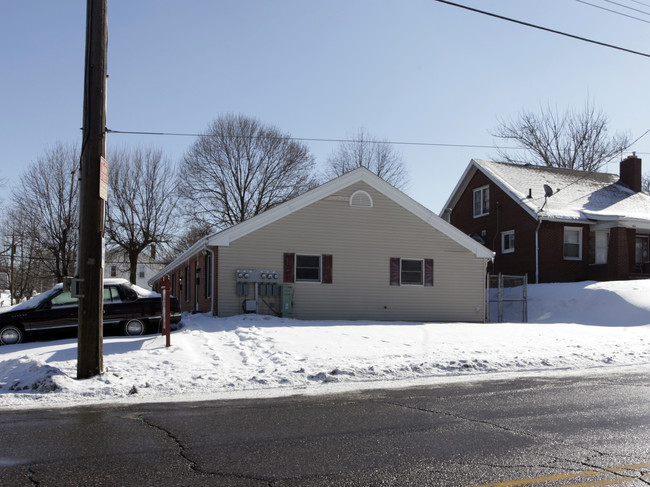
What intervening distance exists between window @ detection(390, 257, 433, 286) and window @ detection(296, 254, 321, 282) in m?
2.81

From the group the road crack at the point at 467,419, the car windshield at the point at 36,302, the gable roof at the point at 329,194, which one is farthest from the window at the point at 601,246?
the road crack at the point at 467,419

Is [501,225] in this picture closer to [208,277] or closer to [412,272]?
[412,272]

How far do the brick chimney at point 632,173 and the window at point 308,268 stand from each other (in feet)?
73.5

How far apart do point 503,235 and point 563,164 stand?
66.9 ft

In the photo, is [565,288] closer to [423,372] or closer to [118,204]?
[423,372]

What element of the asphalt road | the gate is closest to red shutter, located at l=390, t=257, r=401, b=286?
the gate

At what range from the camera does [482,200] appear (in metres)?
33.2

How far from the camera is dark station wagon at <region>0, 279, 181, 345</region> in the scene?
1406 centimetres

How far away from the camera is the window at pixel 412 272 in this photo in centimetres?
2178

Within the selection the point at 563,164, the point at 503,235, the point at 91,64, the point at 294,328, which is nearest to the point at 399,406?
the point at 91,64

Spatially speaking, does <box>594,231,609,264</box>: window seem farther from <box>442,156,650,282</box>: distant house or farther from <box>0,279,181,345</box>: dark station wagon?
<box>0,279,181,345</box>: dark station wagon

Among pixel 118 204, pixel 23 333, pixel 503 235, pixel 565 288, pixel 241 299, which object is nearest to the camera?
pixel 23 333

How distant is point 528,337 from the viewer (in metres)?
15.8

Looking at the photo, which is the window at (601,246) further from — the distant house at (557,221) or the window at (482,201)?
the window at (482,201)
